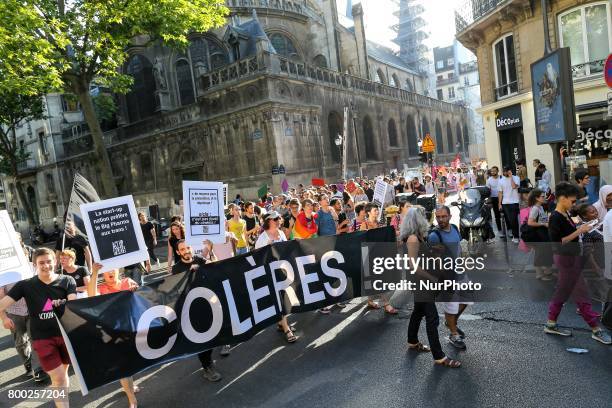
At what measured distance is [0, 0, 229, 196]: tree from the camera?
12.9 meters

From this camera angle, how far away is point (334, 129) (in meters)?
30.2

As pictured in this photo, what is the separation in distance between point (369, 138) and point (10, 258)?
32369mm

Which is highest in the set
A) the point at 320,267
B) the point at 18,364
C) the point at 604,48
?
the point at 604,48

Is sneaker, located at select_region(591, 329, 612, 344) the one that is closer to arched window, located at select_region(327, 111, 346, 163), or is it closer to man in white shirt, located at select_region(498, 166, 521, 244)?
man in white shirt, located at select_region(498, 166, 521, 244)

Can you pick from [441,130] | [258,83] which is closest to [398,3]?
[441,130]

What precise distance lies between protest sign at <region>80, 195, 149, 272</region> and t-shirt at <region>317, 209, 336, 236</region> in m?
3.61

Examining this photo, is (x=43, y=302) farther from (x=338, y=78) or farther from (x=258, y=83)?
(x=338, y=78)

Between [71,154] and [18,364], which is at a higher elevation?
[71,154]

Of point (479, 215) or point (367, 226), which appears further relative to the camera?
point (479, 215)

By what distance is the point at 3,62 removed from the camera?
13.2 meters

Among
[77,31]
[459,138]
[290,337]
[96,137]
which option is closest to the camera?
[290,337]

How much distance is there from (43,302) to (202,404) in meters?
2.00

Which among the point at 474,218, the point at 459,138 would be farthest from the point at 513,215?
the point at 459,138

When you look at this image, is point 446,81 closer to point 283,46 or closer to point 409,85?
point 409,85
